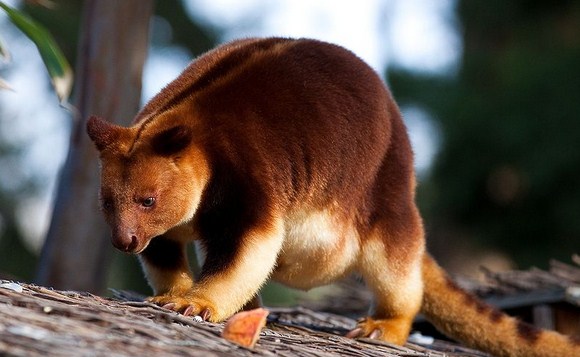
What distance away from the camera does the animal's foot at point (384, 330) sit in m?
5.07

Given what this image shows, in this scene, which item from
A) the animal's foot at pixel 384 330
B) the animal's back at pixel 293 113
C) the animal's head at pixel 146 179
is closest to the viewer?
the animal's head at pixel 146 179

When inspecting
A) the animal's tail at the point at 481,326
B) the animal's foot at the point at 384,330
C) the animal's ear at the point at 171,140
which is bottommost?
the animal's foot at the point at 384,330

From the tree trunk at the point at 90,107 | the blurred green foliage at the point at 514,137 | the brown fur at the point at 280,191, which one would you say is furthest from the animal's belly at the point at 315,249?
the blurred green foliage at the point at 514,137

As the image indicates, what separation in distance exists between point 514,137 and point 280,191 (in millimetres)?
10342

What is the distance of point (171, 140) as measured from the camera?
170 inches

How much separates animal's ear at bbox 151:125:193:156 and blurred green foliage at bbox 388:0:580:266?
411 inches

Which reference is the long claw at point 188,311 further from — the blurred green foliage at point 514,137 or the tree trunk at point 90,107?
the blurred green foliage at point 514,137

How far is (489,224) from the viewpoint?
15312 mm

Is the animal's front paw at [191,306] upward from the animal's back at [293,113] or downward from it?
downward

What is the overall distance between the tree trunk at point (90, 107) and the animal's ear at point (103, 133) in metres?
2.72

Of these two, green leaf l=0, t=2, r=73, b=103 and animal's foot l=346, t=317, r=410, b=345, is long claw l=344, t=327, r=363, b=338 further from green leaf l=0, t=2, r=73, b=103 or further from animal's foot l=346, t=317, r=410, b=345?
green leaf l=0, t=2, r=73, b=103

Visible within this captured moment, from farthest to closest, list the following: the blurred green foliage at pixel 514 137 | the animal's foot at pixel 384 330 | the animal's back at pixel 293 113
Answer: the blurred green foliage at pixel 514 137 < the animal's foot at pixel 384 330 < the animal's back at pixel 293 113

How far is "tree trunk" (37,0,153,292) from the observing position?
722 cm

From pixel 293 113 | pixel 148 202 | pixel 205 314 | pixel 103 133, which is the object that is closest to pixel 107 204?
pixel 148 202
